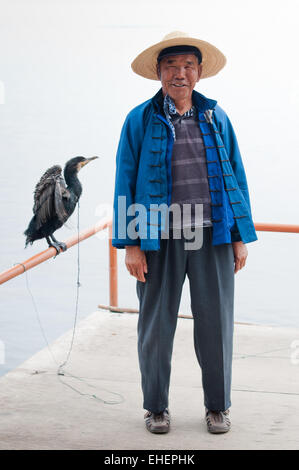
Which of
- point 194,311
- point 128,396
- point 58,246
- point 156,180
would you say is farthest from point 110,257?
point 156,180

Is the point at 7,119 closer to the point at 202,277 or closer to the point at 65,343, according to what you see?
the point at 65,343

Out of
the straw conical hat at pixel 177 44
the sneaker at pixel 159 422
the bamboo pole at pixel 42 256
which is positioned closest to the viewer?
the straw conical hat at pixel 177 44

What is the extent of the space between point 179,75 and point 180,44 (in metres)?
0.10

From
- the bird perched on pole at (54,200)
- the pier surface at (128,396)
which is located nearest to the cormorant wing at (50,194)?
the bird perched on pole at (54,200)

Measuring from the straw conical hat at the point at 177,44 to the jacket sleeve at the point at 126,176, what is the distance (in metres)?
0.21

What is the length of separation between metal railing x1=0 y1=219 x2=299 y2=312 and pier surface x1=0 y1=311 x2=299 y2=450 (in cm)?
25

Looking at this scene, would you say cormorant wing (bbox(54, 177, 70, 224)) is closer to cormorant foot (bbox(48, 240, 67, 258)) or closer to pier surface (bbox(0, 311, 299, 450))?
cormorant foot (bbox(48, 240, 67, 258))

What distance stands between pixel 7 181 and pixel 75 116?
8.12 ft

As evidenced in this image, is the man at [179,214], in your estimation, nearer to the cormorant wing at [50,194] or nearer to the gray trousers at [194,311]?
the gray trousers at [194,311]

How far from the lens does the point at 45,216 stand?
2783mm

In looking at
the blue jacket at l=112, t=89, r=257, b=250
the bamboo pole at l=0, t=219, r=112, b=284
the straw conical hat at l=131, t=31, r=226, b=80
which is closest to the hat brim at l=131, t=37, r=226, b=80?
the straw conical hat at l=131, t=31, r=226, b=80

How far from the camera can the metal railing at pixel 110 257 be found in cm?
249

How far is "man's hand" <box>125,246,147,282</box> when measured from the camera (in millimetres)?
2018
